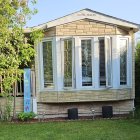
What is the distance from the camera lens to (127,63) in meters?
14.6

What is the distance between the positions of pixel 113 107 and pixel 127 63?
1.76 m

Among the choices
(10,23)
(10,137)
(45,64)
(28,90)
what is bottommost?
(10,137)

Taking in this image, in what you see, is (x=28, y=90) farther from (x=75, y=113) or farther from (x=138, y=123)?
(x=138, y=123)

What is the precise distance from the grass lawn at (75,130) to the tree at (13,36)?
73.0 inches

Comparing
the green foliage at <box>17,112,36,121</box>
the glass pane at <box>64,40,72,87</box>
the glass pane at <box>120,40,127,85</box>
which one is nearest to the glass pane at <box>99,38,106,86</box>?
the glass pane at <box>120,40,127,85</box>

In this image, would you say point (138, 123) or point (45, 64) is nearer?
point (138, 123)

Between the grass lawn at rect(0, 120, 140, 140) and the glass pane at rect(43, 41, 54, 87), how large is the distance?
2.16 m

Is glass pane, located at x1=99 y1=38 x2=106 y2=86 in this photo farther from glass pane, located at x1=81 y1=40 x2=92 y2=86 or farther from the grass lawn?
the grass lawn

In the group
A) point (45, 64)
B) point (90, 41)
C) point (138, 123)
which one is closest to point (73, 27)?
point (90, 41)

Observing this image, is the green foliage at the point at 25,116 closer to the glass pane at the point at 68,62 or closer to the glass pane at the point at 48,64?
the glass pane at the point at 48,64

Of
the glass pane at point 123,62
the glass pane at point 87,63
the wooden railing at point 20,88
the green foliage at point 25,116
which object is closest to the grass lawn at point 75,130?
the green foliage at point 25,116

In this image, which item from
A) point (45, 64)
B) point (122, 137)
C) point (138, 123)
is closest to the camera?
point (122, 137)

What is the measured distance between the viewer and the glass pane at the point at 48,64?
47.2ft

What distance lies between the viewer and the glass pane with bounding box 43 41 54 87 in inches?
567
